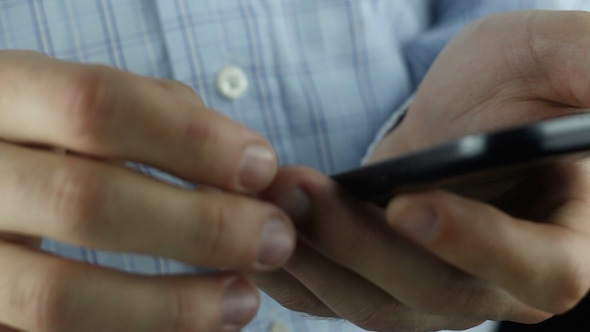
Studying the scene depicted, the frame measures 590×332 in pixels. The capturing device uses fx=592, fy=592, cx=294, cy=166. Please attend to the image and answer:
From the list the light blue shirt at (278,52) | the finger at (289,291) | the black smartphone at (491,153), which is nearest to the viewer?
the black smartphone at (491,153)

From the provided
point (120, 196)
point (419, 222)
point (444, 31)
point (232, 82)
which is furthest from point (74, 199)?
point (444, 31)

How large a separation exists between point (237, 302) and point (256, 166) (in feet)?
0.19

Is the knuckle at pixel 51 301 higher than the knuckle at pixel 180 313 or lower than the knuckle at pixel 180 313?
higher

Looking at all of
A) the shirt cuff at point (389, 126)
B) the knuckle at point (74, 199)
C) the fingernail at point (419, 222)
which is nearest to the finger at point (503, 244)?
the fingernail at point (419, 222)

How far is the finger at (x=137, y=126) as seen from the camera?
200mm

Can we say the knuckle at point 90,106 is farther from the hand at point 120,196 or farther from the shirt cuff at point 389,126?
the shirt cuff at point 389,126

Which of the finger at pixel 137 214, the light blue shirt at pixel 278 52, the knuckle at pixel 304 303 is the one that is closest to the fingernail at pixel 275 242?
the finger at pixel 137 214

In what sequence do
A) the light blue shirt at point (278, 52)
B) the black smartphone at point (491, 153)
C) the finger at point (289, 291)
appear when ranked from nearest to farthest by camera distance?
the black smartphone at point (491, 153), the finger at point (289, 291), the light blue shirt at point (278, 52)

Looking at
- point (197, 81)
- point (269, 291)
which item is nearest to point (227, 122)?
point (269, 291)

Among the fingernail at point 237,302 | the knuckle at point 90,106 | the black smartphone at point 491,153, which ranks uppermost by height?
the knuckle at point 90,106

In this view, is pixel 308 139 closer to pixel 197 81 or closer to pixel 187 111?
pixel 197 81

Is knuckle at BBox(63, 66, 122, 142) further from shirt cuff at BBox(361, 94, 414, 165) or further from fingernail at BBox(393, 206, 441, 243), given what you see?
shirt cuff at BBox(361, 94, 414, 165)

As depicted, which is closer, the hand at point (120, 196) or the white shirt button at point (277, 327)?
the hand at point (120, 196)

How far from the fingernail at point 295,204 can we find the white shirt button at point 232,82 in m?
0.24
